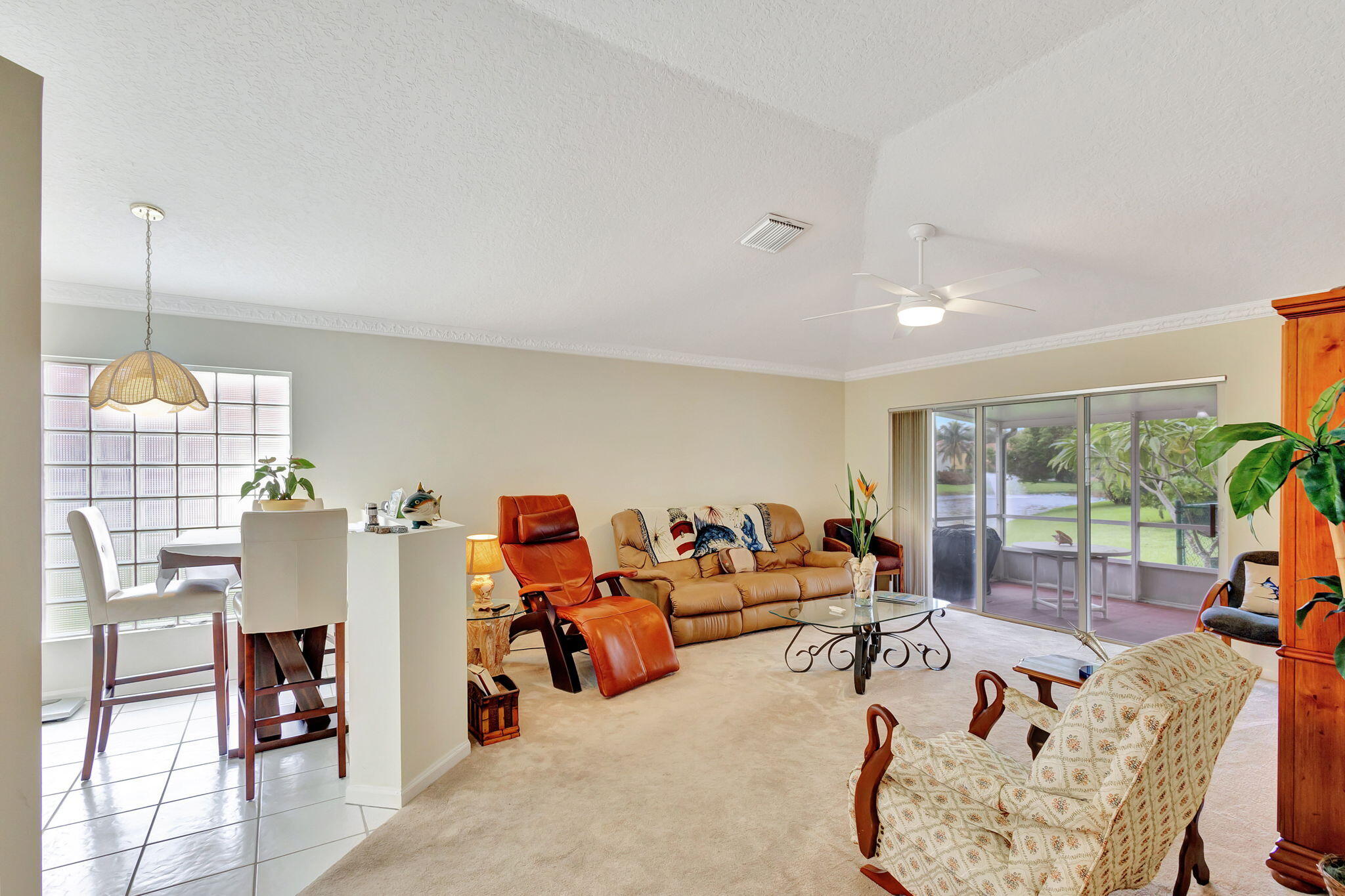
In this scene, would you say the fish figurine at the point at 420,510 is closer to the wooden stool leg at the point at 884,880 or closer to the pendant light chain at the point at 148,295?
the pendant light chain at the point at 148,295

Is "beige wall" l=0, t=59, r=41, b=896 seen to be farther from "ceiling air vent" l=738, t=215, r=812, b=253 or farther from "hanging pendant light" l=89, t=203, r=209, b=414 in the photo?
"ceiling air vent" l=738, t=215, r=812, b=253

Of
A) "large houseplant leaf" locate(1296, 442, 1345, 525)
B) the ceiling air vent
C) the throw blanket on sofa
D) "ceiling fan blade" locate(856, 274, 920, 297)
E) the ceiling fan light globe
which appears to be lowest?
the throw blanket on sofa

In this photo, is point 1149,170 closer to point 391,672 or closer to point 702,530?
point 702,530

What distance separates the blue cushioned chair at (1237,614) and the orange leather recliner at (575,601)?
330 cm

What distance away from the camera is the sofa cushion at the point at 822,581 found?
5.24m

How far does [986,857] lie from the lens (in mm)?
1542

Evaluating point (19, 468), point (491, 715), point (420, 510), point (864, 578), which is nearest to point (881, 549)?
point (864, 578)

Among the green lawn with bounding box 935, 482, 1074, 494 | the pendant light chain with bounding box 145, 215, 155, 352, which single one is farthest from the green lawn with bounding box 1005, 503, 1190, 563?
the pendant light chain with bounding box 145, 215, 155, 352

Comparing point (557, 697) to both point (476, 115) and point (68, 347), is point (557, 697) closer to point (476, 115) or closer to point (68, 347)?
point (476, 115)

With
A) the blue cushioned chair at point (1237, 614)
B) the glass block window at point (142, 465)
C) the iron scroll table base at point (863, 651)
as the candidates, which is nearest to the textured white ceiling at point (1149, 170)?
the blue cushioned chair at point (1237, 614)

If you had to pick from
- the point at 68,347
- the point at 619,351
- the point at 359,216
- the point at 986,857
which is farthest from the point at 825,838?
the point at 68,347

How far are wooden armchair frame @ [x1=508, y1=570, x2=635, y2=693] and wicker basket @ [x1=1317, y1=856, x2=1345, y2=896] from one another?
3252 millimetres

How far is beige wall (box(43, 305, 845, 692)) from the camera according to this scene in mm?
4074

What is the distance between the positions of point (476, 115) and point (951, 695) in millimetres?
4009
